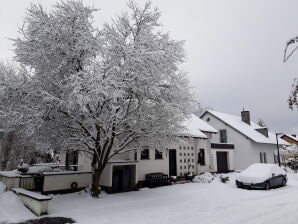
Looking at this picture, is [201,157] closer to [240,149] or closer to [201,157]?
[201,157]

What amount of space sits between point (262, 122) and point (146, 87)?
7236cm

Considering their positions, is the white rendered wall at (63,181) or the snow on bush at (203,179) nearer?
the white rendered wall at (63,181)

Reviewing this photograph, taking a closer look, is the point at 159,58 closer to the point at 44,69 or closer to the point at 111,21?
the point at 111,21

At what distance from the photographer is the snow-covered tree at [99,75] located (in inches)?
422

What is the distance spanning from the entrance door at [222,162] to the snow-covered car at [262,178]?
785cm

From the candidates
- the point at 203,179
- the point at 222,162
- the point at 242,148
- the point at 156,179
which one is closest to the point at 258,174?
the point at 203,179

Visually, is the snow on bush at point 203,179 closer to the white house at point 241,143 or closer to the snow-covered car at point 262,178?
the snow-covered car at point 262,178

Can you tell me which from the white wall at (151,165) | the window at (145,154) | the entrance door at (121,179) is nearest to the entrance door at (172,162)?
the white wall at (151,165)

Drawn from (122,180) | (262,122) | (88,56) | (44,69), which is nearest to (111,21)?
(88,56)

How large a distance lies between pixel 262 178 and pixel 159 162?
289 inches

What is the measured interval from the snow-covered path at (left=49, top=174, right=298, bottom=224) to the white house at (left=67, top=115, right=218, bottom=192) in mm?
1221

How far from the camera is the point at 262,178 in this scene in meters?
16.0

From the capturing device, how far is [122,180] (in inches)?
599

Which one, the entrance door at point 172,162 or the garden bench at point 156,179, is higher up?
the entrance door at point 172,162
